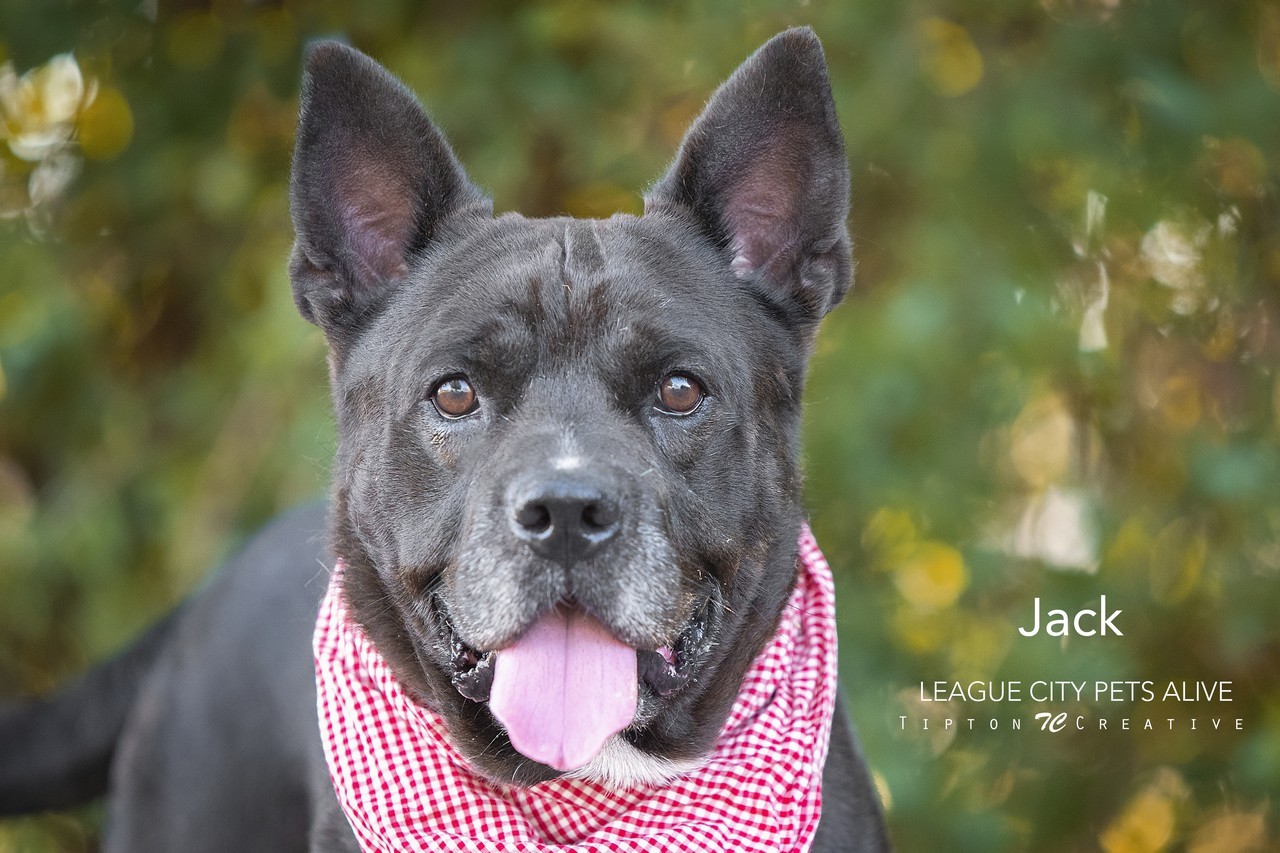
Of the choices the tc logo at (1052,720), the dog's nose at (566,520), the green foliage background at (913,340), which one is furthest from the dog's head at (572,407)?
the tc logo at (1052,720)

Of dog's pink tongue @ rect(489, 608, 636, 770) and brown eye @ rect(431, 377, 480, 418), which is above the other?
brown eye @ rect(431, 377, 480, 418)

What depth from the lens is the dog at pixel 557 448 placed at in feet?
8.38

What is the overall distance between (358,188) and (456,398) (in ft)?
2.08

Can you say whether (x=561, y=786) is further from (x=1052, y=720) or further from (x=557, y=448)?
(x=1052, y=720)

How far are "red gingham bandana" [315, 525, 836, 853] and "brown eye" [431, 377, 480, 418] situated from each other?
22.9 inches

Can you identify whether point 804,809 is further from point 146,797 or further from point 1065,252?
point 1065,252

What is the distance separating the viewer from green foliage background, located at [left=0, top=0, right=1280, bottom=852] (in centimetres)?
468

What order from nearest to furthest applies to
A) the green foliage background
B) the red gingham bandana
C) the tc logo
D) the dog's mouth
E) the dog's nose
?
1. the dog's nose
2. the dog's mouth
3. the red gingham bandana
4. the green foliage background
5. the tc logo

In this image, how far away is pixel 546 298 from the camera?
9.11 ft

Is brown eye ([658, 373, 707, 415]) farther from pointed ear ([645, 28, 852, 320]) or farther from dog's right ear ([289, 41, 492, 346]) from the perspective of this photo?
dog's right ear ([289, 41, 492, 346])

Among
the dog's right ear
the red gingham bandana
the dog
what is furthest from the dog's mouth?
the dog's right ear

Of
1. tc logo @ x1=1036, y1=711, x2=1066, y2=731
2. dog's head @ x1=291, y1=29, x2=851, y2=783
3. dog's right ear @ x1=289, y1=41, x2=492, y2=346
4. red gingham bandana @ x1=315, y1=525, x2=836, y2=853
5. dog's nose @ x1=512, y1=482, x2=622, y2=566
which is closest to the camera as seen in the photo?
dog's nose @ x1=512, y1=482, x2=622, y2=566

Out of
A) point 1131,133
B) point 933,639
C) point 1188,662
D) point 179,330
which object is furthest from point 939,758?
point 179,330

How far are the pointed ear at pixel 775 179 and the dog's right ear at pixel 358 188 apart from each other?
542 mm
